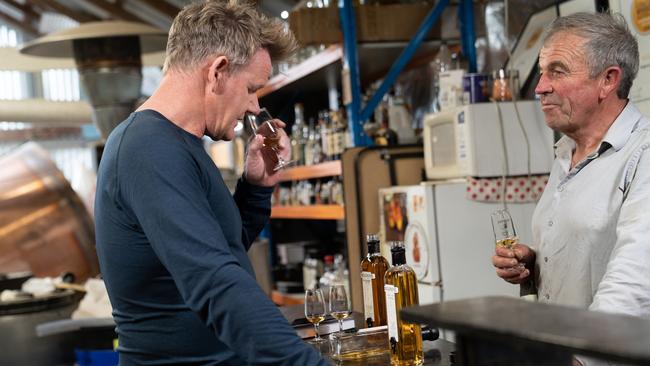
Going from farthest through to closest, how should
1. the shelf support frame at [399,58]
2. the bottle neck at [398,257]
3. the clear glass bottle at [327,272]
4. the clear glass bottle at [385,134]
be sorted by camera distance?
1. the clear glass bottle at [327,272]
2. the clear glass bottle at [385,134]
3. the shelf support frame at [399,58]
4. the bottle neck at [398,257]

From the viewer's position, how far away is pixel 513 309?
43.0 inches

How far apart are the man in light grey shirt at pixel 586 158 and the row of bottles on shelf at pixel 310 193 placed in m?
2.07

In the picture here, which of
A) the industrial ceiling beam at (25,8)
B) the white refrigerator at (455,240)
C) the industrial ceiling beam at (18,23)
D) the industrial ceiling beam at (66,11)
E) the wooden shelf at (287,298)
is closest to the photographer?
the white refrigerator at (455,240)

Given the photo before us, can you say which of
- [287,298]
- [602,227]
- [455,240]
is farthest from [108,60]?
[602,227]

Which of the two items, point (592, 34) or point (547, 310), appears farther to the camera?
point (592, 34)

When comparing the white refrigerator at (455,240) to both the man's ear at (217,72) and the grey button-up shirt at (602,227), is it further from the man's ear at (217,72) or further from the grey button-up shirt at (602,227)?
the man's ear at (217,72)

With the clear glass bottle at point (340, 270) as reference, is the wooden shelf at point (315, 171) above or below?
A: above

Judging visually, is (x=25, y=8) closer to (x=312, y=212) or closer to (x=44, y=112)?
(x=44, y=112)

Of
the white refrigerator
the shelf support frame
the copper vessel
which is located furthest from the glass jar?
the copper vessel

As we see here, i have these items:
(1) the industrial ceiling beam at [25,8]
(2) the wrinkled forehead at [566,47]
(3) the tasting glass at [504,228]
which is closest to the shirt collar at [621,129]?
(2) the wrinkled forehead at [566,47]

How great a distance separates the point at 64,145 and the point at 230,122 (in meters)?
17.1

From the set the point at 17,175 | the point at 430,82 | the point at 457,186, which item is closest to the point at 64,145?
the point at 17,175

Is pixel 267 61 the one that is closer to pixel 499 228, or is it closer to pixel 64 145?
pixel 499 228

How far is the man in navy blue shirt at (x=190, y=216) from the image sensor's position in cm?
146
